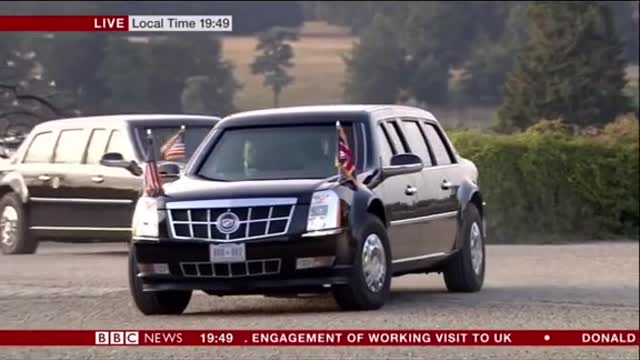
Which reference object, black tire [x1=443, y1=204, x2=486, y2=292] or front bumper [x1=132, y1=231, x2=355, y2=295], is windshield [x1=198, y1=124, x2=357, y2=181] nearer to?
front bumper [x1=132, y1=231, x2=355, y2=295]

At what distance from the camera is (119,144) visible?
1261 cm

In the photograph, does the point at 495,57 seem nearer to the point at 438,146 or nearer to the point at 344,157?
the point at 438,146

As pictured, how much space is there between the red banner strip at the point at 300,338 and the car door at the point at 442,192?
258cm

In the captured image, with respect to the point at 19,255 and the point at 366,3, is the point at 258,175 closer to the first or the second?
the point at 19,255

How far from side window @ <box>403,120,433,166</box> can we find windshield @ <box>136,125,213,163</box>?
150 cm

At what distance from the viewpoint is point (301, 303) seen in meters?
13.4

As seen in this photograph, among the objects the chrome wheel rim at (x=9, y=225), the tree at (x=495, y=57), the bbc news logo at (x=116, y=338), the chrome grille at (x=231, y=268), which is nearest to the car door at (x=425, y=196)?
the chrome grille at (x=231, y=268)

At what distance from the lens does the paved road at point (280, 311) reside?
33.6 ft

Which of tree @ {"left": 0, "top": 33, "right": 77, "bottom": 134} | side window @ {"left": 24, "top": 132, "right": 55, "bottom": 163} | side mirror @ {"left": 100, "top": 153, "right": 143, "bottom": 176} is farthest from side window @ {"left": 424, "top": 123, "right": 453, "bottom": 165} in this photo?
side window @ {"left": 24, "top": 132, "right": 55, "bottom": 163}

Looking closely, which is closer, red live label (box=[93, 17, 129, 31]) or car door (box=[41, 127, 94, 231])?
red live label (box=[93, 17, 129, 31])

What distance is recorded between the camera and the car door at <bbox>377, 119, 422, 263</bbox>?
1166 cm

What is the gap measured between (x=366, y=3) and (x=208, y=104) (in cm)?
1195

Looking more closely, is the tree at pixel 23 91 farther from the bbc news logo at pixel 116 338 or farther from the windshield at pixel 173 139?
the bbc news logo at pixel 116 338

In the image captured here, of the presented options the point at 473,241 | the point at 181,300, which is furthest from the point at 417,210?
the point at 181,300
